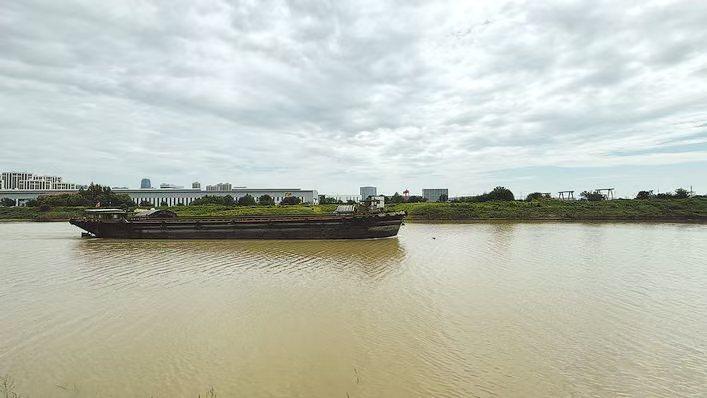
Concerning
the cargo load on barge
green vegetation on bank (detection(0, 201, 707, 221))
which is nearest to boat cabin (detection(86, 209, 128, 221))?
the cargo load on barge

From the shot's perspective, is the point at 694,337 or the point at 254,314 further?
the point at 254,314

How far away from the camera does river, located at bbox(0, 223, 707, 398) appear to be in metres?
7.34

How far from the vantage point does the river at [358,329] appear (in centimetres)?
734

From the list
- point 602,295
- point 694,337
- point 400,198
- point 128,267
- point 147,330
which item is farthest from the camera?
point 400,198

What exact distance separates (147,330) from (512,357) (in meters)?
8.61

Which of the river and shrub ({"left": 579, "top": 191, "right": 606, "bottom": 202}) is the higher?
shrub ({"left": 579, "top": 191, "right": 606, "bottom": 202})

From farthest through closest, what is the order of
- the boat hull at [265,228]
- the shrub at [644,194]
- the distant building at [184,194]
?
the distant building at [184,194] < the shrub at [644,194] < the boat hull at [265,228]

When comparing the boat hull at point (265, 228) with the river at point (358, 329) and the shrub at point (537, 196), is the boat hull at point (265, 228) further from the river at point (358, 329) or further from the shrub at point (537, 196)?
the shrub at point (537, 196)

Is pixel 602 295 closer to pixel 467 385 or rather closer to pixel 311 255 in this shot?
pixel 467 385

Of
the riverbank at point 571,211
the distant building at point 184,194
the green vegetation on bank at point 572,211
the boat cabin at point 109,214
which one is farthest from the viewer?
the distant building at point 184,194

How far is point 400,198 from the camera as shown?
108000 mm

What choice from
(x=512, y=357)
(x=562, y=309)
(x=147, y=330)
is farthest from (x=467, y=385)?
(x=147, y=330)

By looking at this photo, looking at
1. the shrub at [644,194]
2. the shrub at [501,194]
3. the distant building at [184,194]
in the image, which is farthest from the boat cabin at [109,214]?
the distant building at [184,194]

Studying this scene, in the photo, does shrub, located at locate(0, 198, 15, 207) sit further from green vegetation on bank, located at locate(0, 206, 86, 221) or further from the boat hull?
the boat hull
